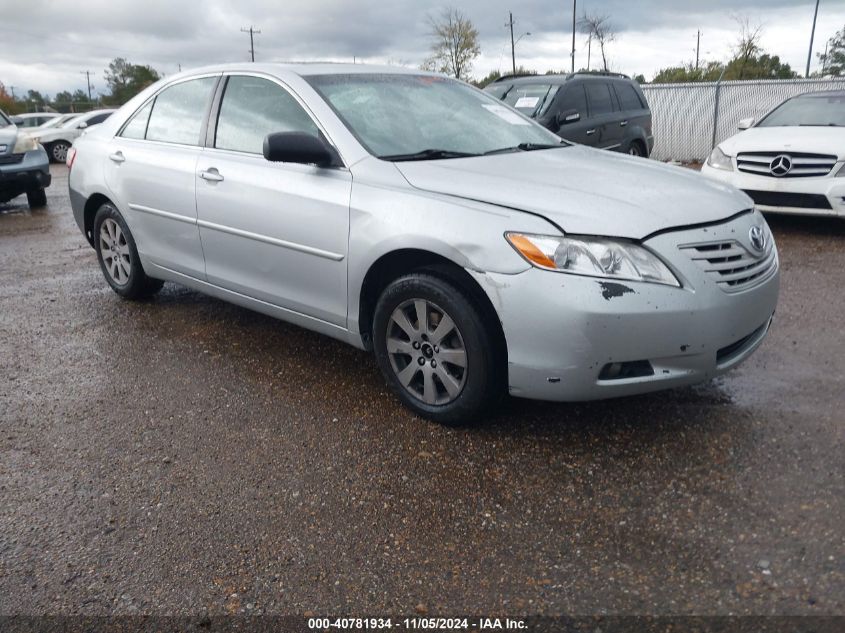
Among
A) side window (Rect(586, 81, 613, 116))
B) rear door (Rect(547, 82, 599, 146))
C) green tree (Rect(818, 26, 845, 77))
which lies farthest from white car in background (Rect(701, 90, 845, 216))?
green tree (Rect(818, 26, 845, 77))

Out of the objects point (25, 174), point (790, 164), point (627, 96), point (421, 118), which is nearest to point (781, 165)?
point (790, 164)

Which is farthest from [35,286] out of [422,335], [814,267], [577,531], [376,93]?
[814,267]

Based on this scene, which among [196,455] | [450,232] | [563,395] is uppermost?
[450,232]

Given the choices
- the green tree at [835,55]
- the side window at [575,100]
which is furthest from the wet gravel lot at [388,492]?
the green tree at [835,55]

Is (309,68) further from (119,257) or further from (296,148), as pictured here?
(119,257)

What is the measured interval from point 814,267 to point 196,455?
538 cm

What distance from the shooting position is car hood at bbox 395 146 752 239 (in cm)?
308

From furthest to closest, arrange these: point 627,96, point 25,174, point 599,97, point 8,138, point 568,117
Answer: point 627,96 → point 25,174 → point 8,138 → point 599,97 → point 568,117

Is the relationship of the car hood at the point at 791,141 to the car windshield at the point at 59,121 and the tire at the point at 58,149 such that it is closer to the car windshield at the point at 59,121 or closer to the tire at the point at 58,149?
the tire at the point at 58,149

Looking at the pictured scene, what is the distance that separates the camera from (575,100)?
10086mm

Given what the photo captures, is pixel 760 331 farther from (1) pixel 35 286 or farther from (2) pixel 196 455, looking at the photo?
(1) pixel 35 286

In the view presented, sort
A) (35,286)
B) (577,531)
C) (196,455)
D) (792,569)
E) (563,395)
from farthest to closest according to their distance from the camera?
(35,286) < (196,455) < (563,395) < (577,531) < (792,569)

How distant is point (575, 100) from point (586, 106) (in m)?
0.25

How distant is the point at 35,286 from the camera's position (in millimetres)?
6355
